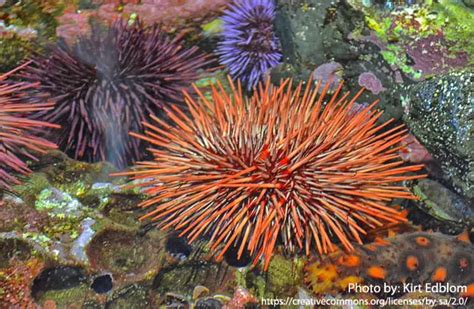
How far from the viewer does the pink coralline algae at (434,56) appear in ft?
10.5

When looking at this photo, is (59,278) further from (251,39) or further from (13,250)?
(251,39)

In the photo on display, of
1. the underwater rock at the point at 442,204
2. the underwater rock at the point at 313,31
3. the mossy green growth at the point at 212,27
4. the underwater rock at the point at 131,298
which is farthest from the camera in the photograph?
the mossy green growth at the point at 212,27

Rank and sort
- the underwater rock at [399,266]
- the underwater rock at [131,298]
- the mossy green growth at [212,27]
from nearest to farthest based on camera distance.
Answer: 1. the underwater rock at [131,298]
2. the underwater rock at [399,266]
3. the mossy green growth at [212,27]

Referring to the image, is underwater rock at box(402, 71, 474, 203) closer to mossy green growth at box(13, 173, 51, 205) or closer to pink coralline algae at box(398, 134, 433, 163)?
pink coralline algae at box(398, 134, 433, 163)

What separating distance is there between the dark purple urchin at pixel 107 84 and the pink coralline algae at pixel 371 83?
124cm

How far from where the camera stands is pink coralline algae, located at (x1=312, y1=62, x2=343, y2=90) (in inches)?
137

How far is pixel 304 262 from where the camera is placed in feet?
9.06

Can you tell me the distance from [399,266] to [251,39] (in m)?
1.93

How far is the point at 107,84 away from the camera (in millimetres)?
3477

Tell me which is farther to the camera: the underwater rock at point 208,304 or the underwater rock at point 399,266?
the underwater rock at point 399,266

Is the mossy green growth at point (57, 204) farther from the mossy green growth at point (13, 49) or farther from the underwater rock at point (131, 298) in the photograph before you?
the mossy green growth at point (13, 49)

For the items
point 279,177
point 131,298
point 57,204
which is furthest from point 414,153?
point 57,204

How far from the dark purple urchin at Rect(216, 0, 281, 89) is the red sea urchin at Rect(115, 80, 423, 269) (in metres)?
1.07

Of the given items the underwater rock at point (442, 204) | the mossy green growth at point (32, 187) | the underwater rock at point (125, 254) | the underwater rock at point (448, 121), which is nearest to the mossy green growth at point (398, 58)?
the underwater rock at point (448, 121)
